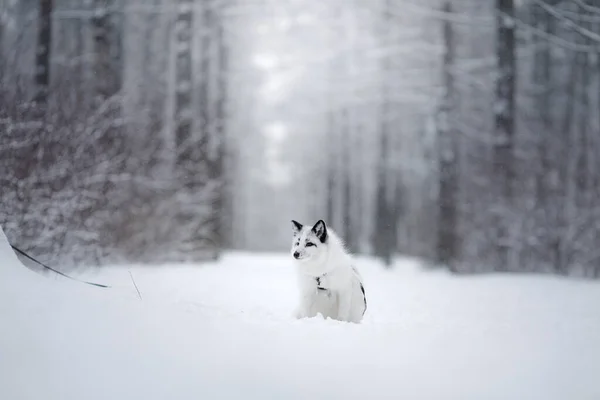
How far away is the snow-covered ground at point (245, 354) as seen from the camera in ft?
10.8

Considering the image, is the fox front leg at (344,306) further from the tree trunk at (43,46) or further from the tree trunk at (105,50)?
the tree trunk at (105,50)

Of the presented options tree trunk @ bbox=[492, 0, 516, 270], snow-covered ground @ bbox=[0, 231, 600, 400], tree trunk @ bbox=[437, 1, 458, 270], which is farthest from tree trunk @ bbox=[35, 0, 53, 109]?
tree trunk @ bbox=[492, 0, 516, 270]

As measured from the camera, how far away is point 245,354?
3740 millimetres

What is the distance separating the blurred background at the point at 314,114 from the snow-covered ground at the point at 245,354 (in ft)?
13.2

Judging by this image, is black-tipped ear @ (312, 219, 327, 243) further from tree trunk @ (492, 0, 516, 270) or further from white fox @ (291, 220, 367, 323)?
tree trunk @ (492, 0, 516, 270)

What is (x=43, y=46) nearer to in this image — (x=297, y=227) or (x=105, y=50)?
(x=105, y=50)

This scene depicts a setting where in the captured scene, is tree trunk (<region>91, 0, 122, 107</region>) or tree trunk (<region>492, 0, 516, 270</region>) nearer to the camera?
tree trunk (<region>91, 0, 122, 107</region>)

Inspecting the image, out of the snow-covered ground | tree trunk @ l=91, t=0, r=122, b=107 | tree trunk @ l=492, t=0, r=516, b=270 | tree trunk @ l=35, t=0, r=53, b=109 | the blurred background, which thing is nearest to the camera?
the snow-covered ground

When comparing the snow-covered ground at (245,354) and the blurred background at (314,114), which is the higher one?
the blurred background at (314,114)

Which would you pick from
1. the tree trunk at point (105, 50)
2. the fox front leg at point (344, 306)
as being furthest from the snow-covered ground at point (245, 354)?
the tree trunk at point (105, 50)

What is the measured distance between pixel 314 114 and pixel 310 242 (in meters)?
17.1

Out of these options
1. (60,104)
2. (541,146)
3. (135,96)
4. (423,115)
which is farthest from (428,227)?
(60,104)

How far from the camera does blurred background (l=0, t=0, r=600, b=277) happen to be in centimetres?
846

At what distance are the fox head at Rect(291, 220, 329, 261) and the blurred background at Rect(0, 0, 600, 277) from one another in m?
4.43
